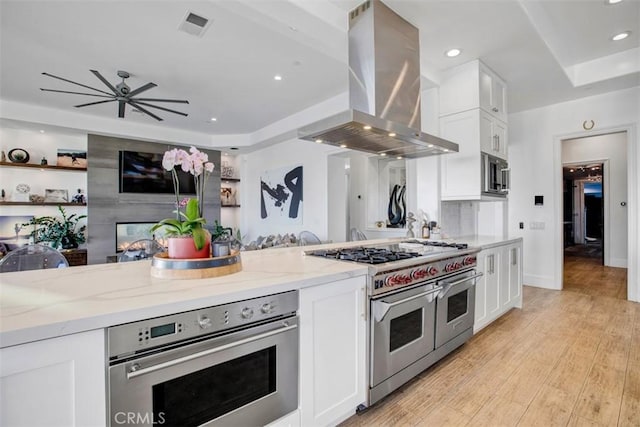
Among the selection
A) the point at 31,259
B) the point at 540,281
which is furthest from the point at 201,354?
the point at 540,281

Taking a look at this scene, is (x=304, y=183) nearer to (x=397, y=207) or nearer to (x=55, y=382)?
(x=397, y=207)

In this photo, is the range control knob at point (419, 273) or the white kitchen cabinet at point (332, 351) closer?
the white kitchen cabinet at point (332, 351)

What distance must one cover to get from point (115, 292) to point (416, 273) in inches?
65.9

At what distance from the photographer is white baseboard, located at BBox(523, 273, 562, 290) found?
449 cm

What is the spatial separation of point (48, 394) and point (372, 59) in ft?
8.11

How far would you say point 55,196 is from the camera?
214 inches

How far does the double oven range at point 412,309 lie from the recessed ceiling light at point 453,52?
205 cm

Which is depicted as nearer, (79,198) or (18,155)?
(18,155)

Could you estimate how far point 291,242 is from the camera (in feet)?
16.6

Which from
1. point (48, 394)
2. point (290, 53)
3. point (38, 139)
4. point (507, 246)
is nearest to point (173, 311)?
point (48, 394)

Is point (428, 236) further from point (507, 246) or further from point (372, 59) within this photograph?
point (372, 59)

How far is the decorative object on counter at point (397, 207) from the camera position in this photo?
18.4 feet

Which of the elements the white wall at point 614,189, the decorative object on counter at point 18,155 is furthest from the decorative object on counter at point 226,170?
the white wall at point 614,189

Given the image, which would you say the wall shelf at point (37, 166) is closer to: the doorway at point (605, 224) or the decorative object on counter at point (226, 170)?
the decorative object on counter at point (226, 170)
